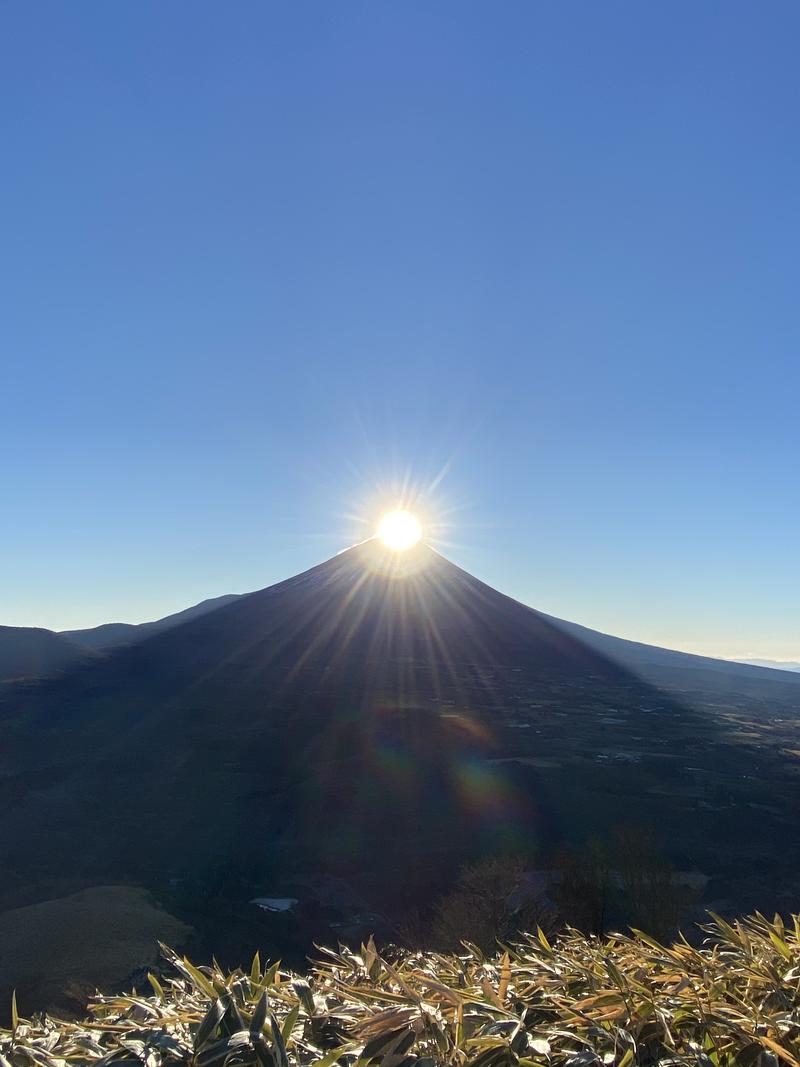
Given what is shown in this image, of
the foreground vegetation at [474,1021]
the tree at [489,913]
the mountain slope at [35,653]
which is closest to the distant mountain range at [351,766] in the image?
the mountain slope at [35,653]

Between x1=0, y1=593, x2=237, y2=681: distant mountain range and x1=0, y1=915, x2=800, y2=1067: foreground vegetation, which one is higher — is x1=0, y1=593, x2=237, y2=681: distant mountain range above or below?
below

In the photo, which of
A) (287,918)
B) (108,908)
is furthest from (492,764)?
(108,908)

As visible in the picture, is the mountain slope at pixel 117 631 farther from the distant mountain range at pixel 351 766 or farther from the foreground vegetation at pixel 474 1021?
the foreground vegetation at pixel 474 1021

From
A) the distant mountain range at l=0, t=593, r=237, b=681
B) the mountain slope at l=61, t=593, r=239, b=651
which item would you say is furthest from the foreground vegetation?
the mountain slope at l=61, t=593, r=239, b=651

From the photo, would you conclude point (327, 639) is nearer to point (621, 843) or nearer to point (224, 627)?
point (224, 627)

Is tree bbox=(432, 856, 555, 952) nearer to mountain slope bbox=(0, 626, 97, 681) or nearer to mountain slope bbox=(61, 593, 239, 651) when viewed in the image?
mountain slope bbox=(0, 626, 97, 681)

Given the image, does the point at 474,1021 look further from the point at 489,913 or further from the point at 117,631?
the point at 117,631
